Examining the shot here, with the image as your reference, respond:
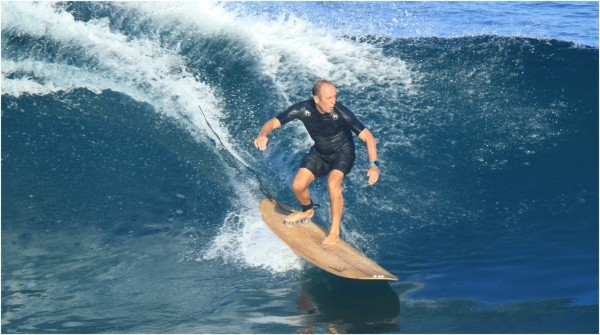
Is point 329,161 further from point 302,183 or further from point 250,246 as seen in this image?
point 250,246

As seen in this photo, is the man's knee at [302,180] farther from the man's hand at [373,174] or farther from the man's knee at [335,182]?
the man's hand at [373,174]

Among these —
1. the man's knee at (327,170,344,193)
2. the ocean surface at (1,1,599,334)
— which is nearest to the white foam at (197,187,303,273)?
the ocean surface at (1,1,599,334)

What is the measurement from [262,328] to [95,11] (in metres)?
9.41

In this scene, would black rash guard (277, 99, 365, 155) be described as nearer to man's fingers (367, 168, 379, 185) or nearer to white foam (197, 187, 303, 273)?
man's fingers (367, 168, 379, 185)

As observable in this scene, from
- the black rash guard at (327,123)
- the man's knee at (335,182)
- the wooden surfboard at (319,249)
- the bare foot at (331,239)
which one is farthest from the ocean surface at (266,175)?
the black rash guard at (327,123)

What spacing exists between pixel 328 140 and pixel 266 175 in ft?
7.22

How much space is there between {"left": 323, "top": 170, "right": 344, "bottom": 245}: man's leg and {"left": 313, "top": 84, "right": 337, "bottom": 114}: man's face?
750 millimetres

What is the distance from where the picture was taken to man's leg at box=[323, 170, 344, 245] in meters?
8.34

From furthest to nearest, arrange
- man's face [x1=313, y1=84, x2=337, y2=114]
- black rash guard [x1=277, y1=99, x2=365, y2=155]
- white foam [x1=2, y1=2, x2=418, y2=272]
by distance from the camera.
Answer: white foam [x1=2, y1=2, x2=418, y2=272]
black rash guard [x1=277, y1=99, x2=365, y2=155]
man's face [x1=313, y1=84, x2=337, y2=114]

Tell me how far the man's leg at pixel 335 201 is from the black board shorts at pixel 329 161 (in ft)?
0.38

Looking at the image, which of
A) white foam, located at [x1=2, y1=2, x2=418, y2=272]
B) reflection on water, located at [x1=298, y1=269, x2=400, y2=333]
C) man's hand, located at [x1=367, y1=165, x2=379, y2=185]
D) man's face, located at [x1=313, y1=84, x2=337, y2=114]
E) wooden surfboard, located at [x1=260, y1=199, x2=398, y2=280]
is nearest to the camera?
reflection on water, located at [x1=298, y1=269, x2=400, y2=333]

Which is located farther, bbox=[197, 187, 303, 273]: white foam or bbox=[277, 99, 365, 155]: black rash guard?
bbox=[197, 187, 303, 273]: white foam

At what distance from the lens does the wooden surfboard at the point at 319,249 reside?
7.64 meters

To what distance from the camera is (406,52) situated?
44.0 feet
